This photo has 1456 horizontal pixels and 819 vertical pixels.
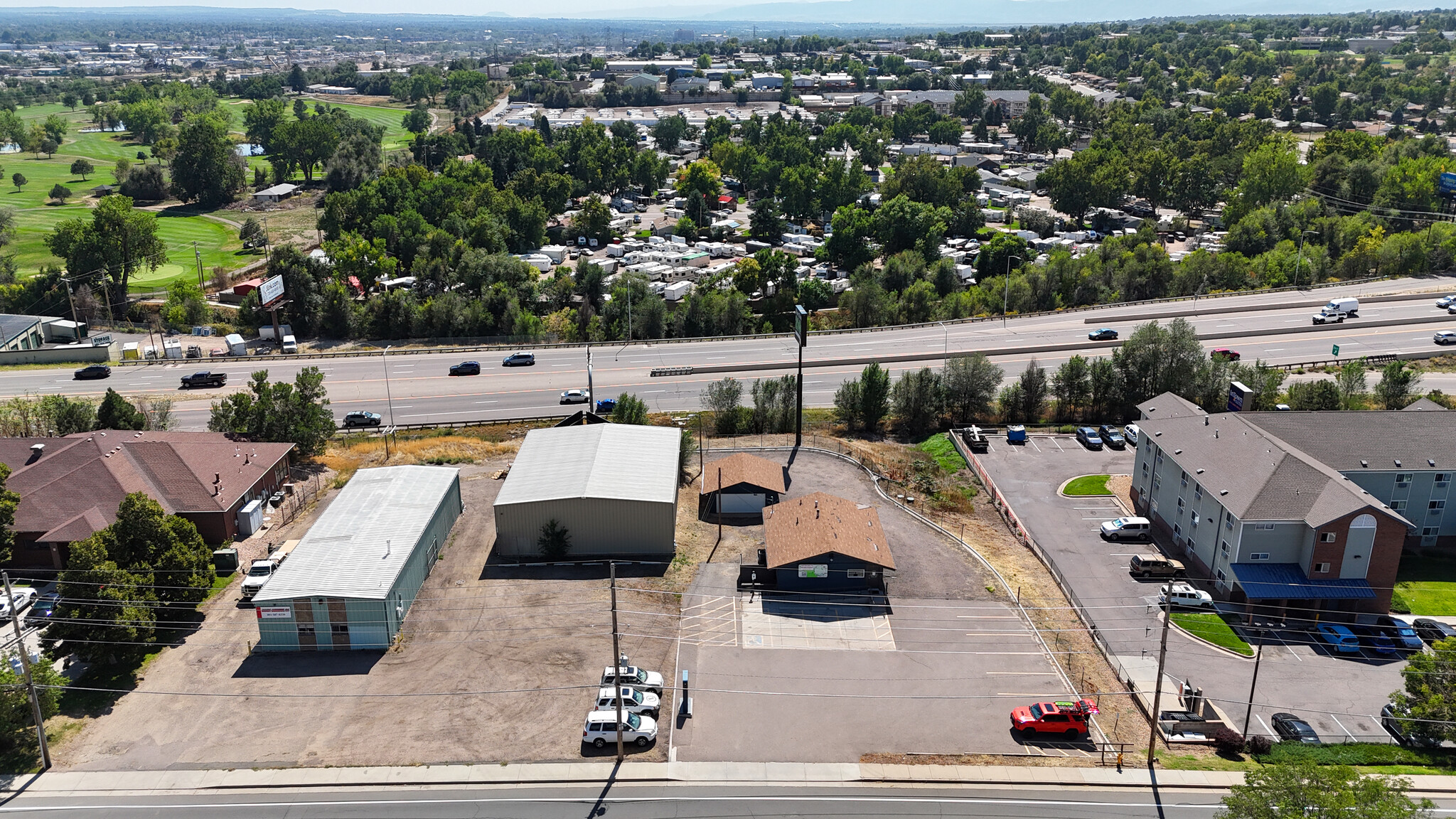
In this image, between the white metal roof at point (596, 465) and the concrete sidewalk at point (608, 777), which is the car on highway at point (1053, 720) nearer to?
the concrete sidewalk at point (608, 777)

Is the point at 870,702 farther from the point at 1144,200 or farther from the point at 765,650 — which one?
the point at 1144,200

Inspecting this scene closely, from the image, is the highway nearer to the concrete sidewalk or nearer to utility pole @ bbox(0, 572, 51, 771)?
utility pole @ bbox(0, 572, 51, 771)

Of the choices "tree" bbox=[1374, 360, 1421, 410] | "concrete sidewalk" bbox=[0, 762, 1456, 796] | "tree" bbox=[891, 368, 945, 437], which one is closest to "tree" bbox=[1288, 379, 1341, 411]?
"tree" bbox=[1374, 360, 1421, 410]

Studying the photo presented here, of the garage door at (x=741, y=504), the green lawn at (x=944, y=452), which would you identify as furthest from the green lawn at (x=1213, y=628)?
the garage door at (x=741, y=504)

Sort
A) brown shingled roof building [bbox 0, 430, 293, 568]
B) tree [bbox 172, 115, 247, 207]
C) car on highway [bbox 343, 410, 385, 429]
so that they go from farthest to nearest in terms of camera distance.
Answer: tree [bbox 172, 115, 247, 207] → car on highway [bbox 343, 410, 385, 429] → brown shingled roof building [bbox 0, 430, 293, 568]

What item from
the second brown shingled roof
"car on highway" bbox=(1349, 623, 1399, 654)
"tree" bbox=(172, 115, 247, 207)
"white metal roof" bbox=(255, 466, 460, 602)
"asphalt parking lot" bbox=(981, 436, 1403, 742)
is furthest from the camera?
"tree" bbox=(172, 115, 247, 207)

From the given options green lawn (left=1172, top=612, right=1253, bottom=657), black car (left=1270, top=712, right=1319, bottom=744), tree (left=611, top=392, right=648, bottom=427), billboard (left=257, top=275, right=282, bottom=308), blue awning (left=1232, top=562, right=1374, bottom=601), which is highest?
billboard (left=257, top=275, right=282, bottom=308)

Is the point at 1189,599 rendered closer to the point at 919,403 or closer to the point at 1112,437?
the point at 1112,437
